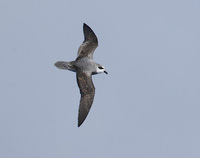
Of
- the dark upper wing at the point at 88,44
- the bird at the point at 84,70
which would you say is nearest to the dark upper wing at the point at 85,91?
the bird at the point at 84,70

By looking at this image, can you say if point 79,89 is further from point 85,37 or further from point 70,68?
point 85,37

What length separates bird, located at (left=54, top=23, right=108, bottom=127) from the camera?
27.8 meters

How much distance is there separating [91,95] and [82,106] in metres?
0.82

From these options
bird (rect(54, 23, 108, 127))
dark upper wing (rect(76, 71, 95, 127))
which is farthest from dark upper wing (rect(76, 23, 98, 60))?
dark upper wing (rect(76, 71, 95, 127))

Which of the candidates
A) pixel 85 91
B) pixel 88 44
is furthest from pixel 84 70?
pixel 88 44

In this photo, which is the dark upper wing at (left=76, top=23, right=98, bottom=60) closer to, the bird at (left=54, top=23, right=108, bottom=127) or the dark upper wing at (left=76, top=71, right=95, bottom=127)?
the bird at (left=54, top=23, right=108, bottom=127)

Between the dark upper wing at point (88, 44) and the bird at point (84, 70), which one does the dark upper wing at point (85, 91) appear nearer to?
the bird at point (84, 70)

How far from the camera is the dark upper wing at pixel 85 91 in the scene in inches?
1091

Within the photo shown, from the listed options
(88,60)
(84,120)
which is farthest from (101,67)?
(84,120)

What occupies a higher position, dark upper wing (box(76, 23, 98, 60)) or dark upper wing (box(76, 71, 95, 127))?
dark upper wing (box(76, 23, 98, 60))

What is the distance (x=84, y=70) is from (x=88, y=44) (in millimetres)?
2056

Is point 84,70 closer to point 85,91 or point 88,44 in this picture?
point 85,91

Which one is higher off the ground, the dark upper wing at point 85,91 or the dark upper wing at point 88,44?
the dark upper wing at point 88,44

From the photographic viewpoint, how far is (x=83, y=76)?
28344 millimetres
